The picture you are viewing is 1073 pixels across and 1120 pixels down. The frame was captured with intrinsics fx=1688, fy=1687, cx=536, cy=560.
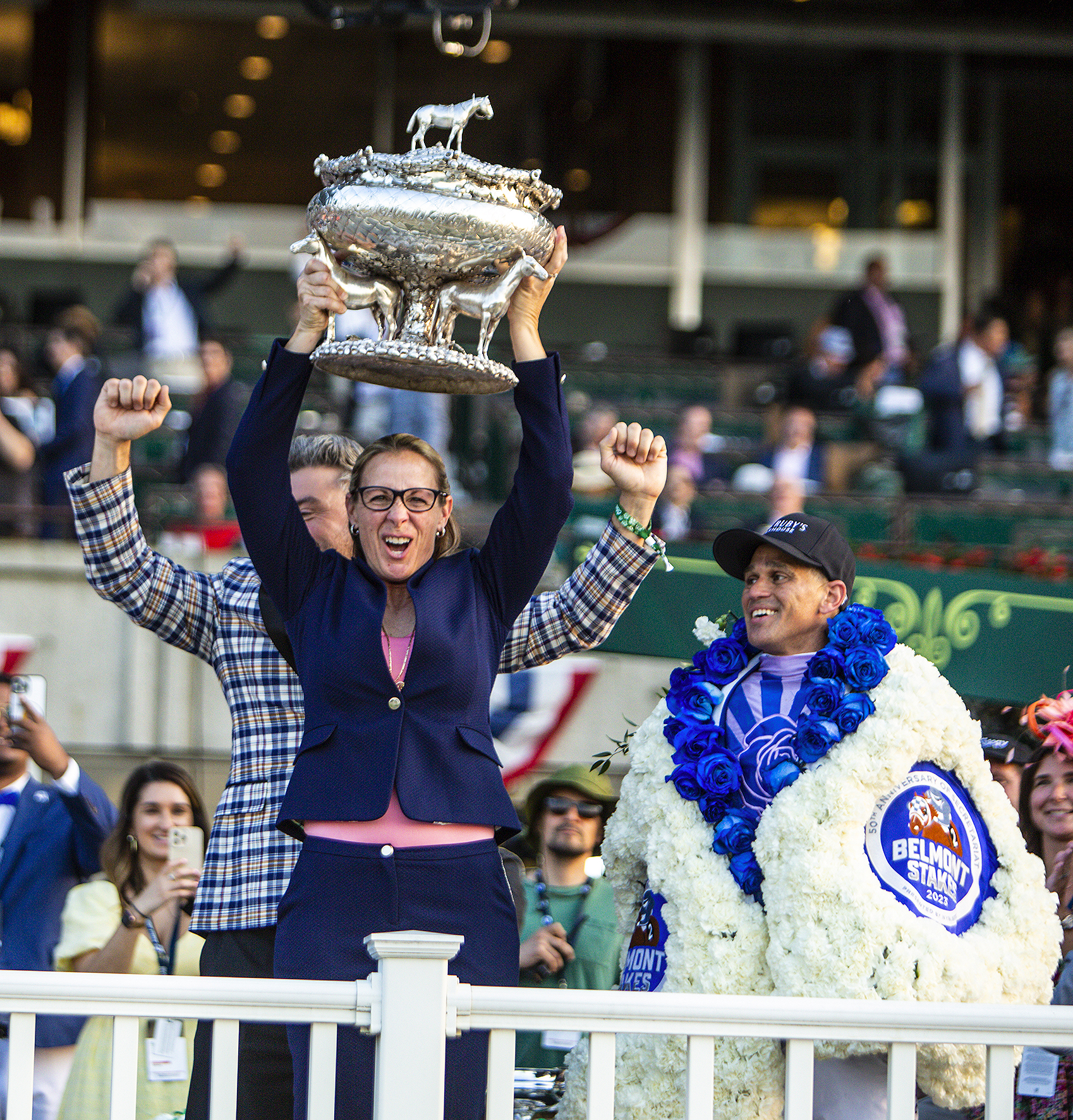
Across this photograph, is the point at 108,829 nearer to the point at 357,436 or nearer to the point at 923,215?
the point at 357,436

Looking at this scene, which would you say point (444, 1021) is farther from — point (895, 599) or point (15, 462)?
point (15, 462)

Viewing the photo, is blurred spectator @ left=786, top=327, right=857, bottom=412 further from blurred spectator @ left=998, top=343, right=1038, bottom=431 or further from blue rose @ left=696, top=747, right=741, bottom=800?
blue rose @ left=696, top=747, right=741, bottom=800

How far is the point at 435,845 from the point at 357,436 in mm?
7681

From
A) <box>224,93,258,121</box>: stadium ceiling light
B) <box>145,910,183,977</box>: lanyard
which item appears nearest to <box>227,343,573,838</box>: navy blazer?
<box>145,910,183,977</box>: lanyard

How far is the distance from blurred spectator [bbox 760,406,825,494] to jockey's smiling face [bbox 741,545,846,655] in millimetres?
6955

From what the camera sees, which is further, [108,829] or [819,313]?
[819,313]

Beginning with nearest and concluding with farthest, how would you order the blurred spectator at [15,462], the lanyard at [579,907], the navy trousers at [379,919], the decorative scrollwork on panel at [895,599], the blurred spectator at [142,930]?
the navy trousers at [379,919] < the blurred spectator at [142,930] < the lanyard at [579,907] < the decorative scrollwork on panel at [895,599] < the blurred spectator at [15,462]

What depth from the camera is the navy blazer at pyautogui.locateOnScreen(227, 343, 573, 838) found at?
305 centimetres

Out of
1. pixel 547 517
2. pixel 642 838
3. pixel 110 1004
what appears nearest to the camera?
pixel 110 1004

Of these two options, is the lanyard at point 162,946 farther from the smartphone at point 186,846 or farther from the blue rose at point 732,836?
the blue rose at point 732,836

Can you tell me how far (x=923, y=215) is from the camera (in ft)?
61.4

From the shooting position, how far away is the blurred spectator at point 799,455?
10664 millimetres

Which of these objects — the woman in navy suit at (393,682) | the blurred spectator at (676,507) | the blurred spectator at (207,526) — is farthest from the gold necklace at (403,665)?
the blurred spectator at (676,507)

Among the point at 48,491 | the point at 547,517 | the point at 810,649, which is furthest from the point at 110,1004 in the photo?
the point at 48,491
